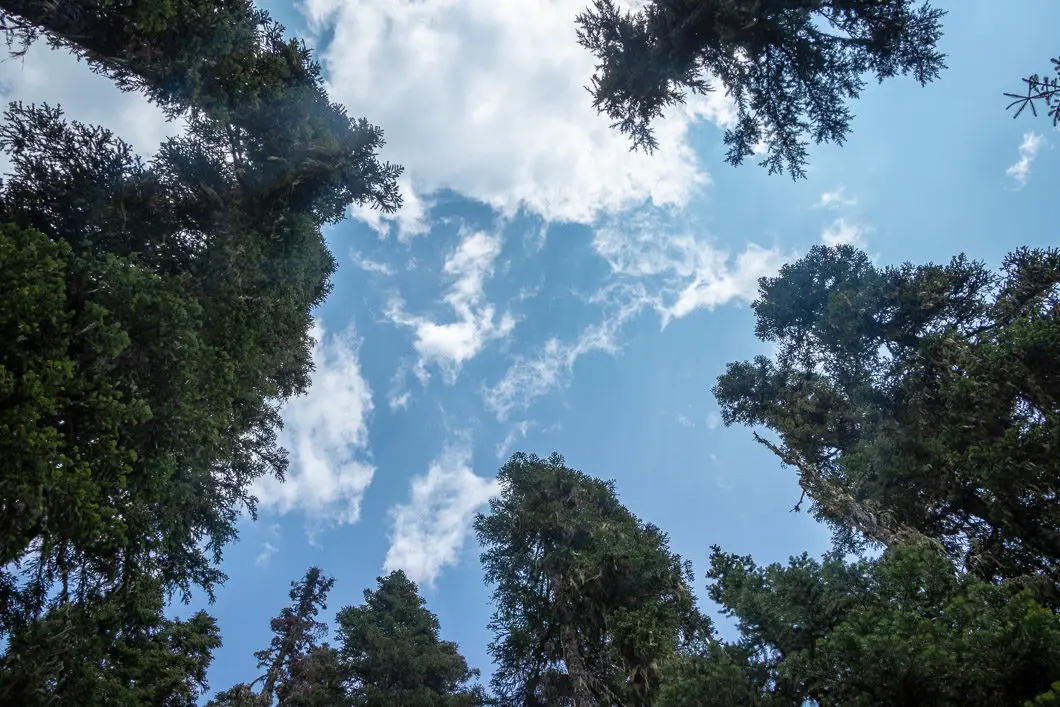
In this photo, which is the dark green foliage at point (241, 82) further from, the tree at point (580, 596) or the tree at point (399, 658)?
the tree at point (399, 658)

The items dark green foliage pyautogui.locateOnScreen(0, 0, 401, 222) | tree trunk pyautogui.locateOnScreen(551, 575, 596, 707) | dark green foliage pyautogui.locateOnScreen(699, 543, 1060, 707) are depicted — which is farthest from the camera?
tree trunk pyautogui.locateOnScreen(551, 575, 596, 707)

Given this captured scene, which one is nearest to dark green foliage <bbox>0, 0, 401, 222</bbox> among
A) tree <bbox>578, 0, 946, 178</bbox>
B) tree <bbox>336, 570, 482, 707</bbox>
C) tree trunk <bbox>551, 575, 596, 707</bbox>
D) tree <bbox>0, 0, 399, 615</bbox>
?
tree <bbox>0, 0, 399, 615</bbox>

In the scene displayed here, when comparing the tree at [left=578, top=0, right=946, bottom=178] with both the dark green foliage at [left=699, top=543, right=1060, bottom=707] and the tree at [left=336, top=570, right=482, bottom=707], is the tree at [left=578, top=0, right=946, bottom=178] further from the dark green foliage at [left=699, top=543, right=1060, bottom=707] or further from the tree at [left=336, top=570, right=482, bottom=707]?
the tree at [left=336, top=570, right=482, bottom=707]

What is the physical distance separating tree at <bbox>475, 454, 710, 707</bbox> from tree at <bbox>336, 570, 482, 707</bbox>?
299cm

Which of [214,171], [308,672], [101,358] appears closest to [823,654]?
[101,358]

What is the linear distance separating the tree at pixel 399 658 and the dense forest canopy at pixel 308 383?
2757 millimetres

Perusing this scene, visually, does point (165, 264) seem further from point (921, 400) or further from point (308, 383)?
point (921, 400)

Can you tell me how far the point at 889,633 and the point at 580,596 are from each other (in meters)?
11.4

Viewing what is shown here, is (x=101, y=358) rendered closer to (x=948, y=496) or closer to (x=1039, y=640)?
(x=1039, y=640)

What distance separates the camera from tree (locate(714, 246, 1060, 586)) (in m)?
10.6

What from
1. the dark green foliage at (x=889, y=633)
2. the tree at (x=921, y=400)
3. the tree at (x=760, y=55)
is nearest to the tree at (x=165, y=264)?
the tree at (x=760, y=55)

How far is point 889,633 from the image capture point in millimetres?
6859

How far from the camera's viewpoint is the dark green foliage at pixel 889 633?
6.17m

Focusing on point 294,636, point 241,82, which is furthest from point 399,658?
point 241,82
